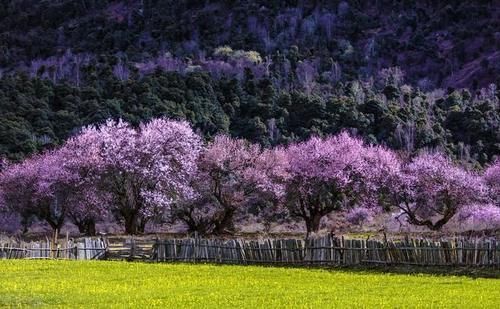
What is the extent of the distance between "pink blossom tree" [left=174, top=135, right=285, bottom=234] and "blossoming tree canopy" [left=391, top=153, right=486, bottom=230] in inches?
427

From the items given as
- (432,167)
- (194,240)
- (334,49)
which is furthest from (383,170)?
(334,49)

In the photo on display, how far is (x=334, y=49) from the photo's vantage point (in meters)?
138

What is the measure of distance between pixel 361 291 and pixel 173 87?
244 ft

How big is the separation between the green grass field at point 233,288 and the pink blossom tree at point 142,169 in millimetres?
20246

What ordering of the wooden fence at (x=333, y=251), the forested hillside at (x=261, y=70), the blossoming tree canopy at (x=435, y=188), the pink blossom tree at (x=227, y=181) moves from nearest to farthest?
the wooden fence at (x=333, y=251)
the pink blossom tree at (x=227, y=181)
the blossoming tree canopy at (x=435, y=188)
the forested hillside at (x=261, y=70)

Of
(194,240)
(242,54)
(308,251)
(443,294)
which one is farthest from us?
(242,54)

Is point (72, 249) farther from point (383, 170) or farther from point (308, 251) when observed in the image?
point (383, 170)

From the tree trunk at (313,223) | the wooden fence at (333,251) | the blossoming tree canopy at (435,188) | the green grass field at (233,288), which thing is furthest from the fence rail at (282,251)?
the blossoming tree canopy at (435,188)

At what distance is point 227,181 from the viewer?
59.6m

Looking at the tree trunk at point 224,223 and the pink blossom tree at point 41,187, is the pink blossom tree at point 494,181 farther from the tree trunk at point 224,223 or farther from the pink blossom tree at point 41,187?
the pink blossom tree at point 41,187

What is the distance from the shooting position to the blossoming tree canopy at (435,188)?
194 feet

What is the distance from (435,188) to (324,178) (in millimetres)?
9335

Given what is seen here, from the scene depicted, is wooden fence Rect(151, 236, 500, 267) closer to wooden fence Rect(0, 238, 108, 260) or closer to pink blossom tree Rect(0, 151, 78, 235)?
wooden fence Rect(0, 238, 108, 260)

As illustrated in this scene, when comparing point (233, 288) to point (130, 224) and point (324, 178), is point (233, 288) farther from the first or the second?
point (324, 178)
